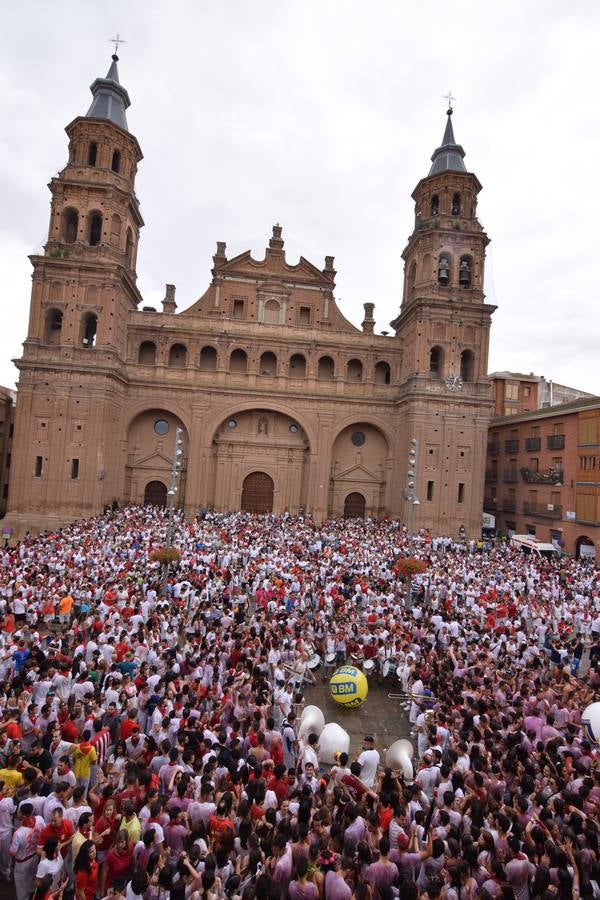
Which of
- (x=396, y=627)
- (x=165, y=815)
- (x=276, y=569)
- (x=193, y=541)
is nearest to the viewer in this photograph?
(x=165, y=815)

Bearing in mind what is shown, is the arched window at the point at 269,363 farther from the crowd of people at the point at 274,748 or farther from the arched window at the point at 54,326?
the crowd of people at the point at 274,748

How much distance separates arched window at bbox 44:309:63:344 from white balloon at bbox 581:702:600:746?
108ft

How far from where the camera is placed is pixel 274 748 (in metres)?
7.71

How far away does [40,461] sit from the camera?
102 ft

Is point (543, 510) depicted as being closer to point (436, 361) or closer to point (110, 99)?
point (436, 361)

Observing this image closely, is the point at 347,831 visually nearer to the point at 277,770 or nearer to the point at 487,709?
the point at 277,770

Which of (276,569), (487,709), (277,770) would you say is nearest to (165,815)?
(277,770)

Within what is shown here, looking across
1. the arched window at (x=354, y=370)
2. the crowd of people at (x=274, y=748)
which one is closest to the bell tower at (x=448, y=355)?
the arched window at (x=354, y=370)

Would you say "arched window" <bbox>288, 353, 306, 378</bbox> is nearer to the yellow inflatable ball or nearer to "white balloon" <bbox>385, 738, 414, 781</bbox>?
the yellow inflatable ball

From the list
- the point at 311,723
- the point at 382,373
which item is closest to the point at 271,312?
the point at 382,373

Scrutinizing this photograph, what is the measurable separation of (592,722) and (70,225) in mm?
36319

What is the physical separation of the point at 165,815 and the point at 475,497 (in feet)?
101

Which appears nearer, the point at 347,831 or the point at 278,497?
the point at 347,831

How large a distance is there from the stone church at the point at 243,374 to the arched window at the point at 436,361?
6.7 inches
